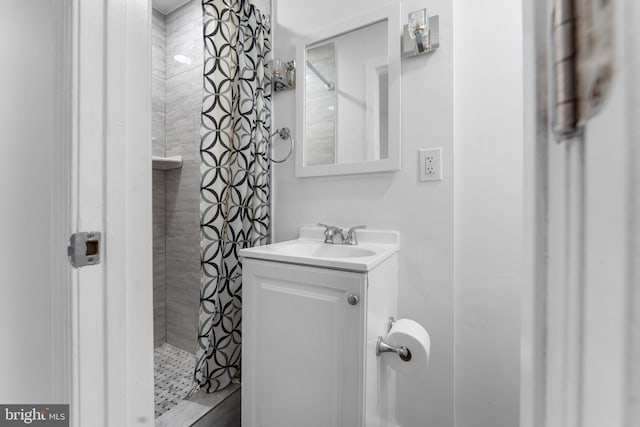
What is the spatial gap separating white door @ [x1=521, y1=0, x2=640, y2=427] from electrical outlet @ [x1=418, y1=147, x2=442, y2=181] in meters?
0.99

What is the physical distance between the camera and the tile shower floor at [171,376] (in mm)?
1356

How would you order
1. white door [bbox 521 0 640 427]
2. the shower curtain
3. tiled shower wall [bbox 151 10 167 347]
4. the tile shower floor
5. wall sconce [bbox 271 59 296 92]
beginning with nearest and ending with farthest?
white door [bbox 521 0 640 427] → the shower curtain → the tile shower floor → wall sconce [bbox 271 59 296 92] → tiled shower wall [bbox 151 10 167 347]

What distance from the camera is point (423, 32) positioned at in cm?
110

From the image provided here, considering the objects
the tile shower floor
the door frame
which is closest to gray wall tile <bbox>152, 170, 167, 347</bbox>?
the tile shower floor

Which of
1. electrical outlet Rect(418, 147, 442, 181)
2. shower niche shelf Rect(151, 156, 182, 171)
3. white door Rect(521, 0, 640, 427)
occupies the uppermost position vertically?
shower niche shelf Rect(151, 156, 182, 171)

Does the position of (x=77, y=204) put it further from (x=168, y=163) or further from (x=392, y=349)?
(x=168, y=163)

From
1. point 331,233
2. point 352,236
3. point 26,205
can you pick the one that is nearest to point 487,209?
point 352,236

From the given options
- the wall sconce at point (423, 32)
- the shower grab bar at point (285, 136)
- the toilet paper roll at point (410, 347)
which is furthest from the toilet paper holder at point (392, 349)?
the wall sconce at point (423, 32)

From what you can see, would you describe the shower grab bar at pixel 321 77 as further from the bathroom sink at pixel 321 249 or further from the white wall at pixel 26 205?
the white wall at pixel 26 205

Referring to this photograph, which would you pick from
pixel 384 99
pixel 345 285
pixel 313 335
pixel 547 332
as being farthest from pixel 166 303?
pixel 547 332

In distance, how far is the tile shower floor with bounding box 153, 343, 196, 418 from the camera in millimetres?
1356

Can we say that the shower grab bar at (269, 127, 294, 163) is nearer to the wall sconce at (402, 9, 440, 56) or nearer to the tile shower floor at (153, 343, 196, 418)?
the wall sconce at (402, 9, 440, 56)

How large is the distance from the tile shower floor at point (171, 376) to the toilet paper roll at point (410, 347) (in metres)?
1.10

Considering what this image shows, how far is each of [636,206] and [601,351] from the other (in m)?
0.08
